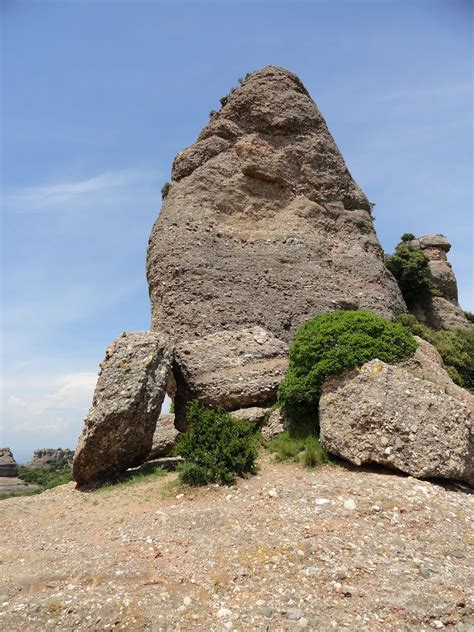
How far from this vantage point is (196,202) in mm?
17844

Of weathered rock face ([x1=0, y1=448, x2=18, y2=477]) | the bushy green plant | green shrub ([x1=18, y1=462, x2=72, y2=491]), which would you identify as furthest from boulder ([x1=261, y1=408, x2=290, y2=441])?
weathered rock face ([x1=0, y1=448, x2=18, y2=477])

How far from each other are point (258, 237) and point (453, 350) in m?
8.30

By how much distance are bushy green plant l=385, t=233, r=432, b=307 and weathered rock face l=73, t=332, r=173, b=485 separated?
16.0m

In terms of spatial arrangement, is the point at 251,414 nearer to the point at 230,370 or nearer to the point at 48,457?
the point at 230,370

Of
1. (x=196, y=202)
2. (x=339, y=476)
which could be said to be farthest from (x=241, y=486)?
(x=196, y=202)

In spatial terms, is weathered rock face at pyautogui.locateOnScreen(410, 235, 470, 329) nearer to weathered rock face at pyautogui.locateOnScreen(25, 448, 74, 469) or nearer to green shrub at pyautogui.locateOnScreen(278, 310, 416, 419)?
green shrub at pyautogui.locateOnScreen(278, 310, 416, 419)

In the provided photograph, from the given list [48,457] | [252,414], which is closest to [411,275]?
[252,414]

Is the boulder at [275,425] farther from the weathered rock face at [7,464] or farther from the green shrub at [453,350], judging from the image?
the weathered rock face at [7,464]

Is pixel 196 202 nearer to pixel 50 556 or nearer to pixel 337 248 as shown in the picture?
pixel 337 248

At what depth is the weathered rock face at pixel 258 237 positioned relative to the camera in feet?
50.1

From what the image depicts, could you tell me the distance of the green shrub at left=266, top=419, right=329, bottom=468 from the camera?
33.3 ft

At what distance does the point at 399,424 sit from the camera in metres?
9.30

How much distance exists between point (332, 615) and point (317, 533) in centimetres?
165

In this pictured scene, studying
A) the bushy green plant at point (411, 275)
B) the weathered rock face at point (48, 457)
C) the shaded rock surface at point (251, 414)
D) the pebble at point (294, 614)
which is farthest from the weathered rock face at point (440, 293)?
the weathered rock face at point (48, 457)
